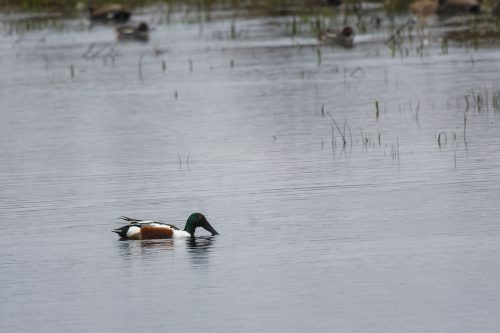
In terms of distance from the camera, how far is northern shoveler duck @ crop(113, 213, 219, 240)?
656 inches

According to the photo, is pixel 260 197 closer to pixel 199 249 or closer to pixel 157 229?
pixel 157 229

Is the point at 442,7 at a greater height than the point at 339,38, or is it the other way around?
the point at 339,38

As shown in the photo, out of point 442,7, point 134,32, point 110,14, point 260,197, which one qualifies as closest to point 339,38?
point 134,32

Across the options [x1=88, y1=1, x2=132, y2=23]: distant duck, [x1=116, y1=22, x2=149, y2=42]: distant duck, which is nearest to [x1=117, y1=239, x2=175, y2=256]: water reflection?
[x1=116, y1=22, x2=149, y2=42]: distant duck

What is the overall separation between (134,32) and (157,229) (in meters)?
32.6

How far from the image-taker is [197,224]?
16.6 meters

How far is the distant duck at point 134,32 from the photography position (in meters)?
48.1

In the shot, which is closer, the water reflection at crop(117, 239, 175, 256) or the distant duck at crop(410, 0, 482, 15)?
the water reflection at crop(117, 239, 175, 256)

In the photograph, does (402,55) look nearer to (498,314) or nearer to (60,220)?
(60,220)

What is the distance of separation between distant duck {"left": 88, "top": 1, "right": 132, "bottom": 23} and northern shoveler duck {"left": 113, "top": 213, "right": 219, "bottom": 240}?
1577 inches

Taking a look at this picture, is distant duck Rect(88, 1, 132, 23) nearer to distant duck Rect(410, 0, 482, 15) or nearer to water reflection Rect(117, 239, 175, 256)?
distant duck Rect(410, 0, 482, 15)

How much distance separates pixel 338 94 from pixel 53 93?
714 cm

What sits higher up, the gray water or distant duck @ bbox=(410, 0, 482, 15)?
the gray water

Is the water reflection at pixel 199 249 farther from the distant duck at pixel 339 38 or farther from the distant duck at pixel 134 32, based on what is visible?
the distant duck at pixel 134 32
